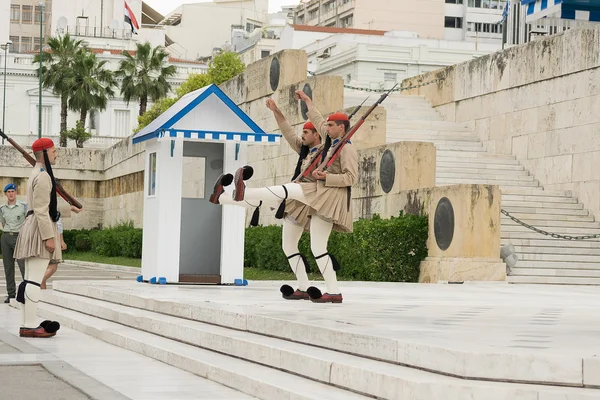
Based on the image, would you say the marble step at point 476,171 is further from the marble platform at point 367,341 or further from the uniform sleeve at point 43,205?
the uniform sleeve at point 43,205

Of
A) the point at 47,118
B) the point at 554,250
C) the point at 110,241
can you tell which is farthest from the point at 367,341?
the point at 47,118

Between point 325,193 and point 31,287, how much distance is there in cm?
309

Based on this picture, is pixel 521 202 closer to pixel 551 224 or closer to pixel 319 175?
pixel 551 224

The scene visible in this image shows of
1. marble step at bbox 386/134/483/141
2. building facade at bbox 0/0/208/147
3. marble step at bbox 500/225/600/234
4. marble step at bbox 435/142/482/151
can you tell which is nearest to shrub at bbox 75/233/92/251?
marble step at bbox 386/134/483/141

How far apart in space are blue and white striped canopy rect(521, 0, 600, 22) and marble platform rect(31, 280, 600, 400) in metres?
2.91

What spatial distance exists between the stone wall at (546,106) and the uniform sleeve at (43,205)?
13998 millimetres

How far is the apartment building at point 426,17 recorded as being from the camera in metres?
101

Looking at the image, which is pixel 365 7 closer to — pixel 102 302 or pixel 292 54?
pixel 292 54

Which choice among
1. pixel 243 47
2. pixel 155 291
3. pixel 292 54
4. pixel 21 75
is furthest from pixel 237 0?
pixel 155 291

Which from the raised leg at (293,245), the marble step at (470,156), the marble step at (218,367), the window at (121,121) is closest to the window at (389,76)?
the window at (121,121)

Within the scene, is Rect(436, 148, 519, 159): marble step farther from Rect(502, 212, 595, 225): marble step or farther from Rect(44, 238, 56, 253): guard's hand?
Rect(44, 238, 56, 253): guard's hand

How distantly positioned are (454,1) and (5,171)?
64.1 m

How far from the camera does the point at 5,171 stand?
50812 millimetres

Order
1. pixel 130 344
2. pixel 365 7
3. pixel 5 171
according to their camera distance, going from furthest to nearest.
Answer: pixel 365 7, pixel 5 171, pixel 130 344
